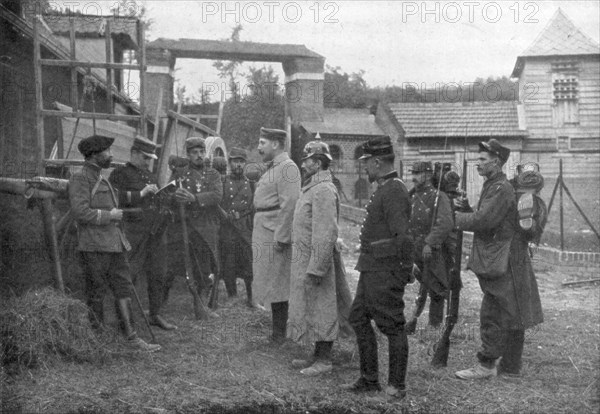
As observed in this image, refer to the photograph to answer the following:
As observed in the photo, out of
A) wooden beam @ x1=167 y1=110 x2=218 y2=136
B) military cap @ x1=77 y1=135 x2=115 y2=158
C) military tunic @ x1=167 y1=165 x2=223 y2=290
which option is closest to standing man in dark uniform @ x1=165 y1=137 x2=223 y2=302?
military tunic @ x1=167 y1=165 x2=223 y2=290

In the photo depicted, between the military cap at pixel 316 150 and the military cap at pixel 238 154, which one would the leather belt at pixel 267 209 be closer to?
the military cap at pixel 316 150

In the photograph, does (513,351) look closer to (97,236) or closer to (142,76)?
(97,236)

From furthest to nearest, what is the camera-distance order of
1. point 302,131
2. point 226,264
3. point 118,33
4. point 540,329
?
Result: 1. point 302,131
2. point 118,33
3. point 226,264
4. point 540,329

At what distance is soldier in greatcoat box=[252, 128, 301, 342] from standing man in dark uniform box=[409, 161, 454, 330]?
1567 millimetres

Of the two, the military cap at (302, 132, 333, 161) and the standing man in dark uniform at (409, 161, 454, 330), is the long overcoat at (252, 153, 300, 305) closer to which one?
the military cap at (302, 132, 333, 161)

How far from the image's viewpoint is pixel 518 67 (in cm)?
2278

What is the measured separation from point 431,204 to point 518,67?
1747 centimetres

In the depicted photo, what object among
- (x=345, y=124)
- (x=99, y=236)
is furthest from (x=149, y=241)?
(x=345, y=124)

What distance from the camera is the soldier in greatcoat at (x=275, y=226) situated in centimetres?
589

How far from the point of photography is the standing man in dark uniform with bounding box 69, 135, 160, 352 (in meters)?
5.47

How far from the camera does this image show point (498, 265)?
5.21m

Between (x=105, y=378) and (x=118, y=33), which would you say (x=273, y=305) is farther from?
(x=118, y=33)

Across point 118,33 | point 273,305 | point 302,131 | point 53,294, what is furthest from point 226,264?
point 302,131

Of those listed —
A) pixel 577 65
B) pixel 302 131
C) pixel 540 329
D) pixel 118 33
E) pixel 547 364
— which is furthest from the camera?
pixel 302 131
